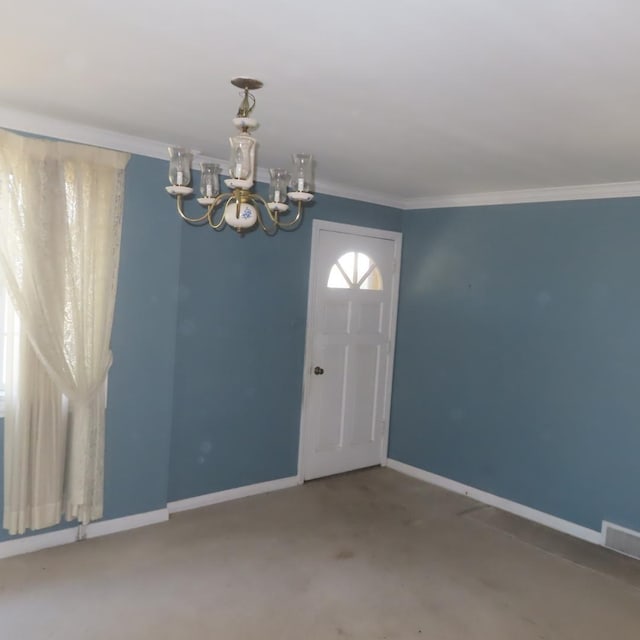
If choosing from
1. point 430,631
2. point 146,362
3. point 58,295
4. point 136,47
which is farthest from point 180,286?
point 430,631

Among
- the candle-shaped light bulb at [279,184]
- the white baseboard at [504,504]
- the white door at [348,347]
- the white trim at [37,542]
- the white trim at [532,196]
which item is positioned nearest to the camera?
the candle-shaped light bulb at [279,184]

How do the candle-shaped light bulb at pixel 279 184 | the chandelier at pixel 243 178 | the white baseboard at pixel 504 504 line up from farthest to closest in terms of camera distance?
the white baseboard at pixel 504 504 → the candle-shaped light bulb at pixel 279 184 → the chandelier at pixel 243 178

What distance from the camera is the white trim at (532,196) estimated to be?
12.0ft

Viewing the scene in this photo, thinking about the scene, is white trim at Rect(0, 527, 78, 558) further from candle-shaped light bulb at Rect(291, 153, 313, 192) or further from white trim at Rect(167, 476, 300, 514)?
candle-shaped light bulb at Rect(291, 153, 313, 192)

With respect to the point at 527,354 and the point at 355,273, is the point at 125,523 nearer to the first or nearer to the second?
the point at 355,273

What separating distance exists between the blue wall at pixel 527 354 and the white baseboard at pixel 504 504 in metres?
0.05

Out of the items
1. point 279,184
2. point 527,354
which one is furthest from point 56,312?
point 527,354

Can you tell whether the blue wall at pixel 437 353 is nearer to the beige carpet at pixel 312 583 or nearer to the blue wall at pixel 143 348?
the blue wall at pixel 143 348

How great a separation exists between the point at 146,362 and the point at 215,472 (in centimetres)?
103

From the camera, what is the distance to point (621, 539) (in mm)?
3635

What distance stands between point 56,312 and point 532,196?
3206mm

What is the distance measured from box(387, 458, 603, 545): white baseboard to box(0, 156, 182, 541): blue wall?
2201mm

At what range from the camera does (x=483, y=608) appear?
115 inches

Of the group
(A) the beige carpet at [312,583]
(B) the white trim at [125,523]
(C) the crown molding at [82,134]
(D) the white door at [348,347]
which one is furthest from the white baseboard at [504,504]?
(C) the crown molding at [82,134]
